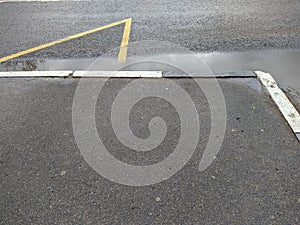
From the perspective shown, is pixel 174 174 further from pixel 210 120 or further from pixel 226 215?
pixel 210 120

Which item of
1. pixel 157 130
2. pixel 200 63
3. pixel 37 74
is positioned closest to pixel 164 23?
pixel 200 63

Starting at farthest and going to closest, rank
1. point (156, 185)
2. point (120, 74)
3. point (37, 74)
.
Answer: point (37, 74) → point (120, 74) → point (156, 185)

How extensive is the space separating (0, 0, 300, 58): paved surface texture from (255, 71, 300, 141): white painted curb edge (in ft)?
4.23

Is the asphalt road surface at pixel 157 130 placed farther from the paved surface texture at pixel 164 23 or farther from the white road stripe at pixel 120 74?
the white road stripe at pixel 120 74

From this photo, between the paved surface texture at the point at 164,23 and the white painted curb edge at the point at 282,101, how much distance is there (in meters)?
1.29

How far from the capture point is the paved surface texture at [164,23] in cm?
625

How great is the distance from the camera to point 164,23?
7238mm

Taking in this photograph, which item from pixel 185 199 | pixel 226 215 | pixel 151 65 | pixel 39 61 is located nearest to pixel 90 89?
pixel 151 65

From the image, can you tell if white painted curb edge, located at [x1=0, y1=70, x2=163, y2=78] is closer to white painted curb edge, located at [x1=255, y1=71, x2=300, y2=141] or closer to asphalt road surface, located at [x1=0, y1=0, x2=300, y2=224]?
asphalt road surface, located at [x1=0, y1=0, x2=300, y2=224]

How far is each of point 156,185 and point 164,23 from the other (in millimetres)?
4978

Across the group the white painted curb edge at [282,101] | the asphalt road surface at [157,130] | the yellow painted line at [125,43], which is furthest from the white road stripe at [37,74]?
the white painted curb edge at [282,101]

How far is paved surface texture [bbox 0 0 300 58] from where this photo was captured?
6.25 meters

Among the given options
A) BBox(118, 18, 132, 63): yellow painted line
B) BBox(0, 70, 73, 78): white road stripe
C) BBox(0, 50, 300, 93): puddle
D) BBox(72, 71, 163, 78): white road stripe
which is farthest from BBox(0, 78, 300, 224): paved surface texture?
BBox(118, 18, 132, 63): yellow painted line

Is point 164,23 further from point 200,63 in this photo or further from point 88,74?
point 88,74
